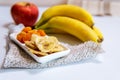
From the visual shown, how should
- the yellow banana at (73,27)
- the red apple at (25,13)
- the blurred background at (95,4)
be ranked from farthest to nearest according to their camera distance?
the blurred background at (95,4) → the red apple at (25,13) → the yellow banana at (73,27)

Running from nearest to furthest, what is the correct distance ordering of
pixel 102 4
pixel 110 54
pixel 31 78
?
pixel 31 78
pixel 110 54
pixel 102 4

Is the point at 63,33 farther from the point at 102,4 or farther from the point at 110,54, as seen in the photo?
the point at 102,4

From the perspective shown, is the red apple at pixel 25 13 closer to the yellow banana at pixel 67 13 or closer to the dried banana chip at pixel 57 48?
the yellow banana at pixel 67 13

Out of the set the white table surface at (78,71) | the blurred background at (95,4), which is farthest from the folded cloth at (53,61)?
the blurred background at (95,4)

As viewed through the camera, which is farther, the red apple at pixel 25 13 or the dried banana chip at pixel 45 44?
Answer: the red apple at pixel 25 13

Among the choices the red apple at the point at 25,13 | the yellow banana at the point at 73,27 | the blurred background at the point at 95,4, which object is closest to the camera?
the yellow banana at the point at 73,27

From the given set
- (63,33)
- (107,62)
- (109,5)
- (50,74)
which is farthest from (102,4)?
(50,74)

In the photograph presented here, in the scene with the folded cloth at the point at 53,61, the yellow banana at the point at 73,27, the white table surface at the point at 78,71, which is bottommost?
the white table surface at the point at 78,71

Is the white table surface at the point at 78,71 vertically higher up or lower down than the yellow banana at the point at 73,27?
lower down
